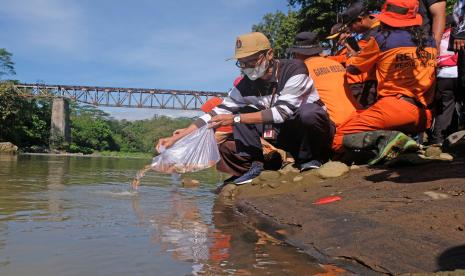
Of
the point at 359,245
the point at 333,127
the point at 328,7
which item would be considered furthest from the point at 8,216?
the point at 328,7

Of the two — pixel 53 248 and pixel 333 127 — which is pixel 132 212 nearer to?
pixel 53 248

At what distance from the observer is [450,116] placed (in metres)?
4.01

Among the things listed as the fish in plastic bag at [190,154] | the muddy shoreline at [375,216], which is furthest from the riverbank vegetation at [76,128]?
the muddy shoreline at [375,216]

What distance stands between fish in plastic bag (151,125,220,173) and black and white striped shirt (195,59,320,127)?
0.12 m

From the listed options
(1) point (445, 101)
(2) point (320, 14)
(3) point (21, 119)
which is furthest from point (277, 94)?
(3) point (21, 119)

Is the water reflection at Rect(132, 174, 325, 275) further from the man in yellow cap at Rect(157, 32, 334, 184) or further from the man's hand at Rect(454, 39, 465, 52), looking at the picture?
the man's hand at Rect(454, 39, 465, 52)

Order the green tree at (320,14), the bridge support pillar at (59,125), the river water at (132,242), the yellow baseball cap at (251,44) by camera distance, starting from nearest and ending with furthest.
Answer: the river water at (132,242) < the yellow baseball cap at (251,44) < the green tree at (320,14) < the bridge support pillar at (59,125)

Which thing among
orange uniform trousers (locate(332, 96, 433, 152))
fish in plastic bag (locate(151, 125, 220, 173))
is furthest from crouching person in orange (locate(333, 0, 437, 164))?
fish in plastic bag (locate(151, 125, 220, 173))

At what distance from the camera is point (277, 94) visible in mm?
3686

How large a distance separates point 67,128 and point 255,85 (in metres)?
44.6

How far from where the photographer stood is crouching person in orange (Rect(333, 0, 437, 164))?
138 inches

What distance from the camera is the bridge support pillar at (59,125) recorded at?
1646 inches

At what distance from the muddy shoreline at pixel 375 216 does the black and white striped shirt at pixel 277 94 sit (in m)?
0.56

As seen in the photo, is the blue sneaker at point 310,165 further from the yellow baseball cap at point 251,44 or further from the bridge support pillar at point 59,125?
the bridge support pillar at point 59,125
